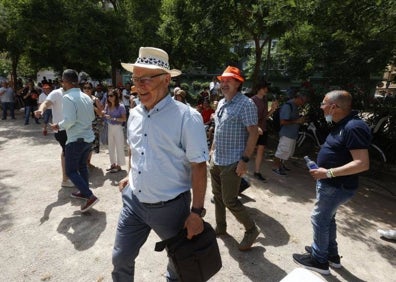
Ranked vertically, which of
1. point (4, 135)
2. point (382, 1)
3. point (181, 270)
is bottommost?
point (4, 135)

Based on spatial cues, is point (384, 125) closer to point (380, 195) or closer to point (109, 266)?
point (380, 195)

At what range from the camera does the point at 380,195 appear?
19.6 ft

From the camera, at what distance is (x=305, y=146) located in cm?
897

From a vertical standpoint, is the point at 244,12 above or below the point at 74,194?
above

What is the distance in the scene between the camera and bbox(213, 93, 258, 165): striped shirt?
339 centimetres

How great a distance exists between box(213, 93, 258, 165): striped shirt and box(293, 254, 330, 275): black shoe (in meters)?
1.28

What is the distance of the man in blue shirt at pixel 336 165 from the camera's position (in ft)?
9.08

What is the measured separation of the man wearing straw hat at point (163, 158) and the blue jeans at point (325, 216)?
58.2 inches

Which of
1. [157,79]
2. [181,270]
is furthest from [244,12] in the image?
[181,270]

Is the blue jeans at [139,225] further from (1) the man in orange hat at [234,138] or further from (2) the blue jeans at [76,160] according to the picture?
(2) the blue jeans at [76,160]

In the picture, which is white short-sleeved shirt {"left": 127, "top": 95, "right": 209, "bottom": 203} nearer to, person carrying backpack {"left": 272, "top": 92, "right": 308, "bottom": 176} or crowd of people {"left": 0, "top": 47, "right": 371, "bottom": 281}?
crowd of people {"left": 0, "top": 47, "right": 371, "bottom": 281}

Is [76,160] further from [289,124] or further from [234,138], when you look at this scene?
[289,124]

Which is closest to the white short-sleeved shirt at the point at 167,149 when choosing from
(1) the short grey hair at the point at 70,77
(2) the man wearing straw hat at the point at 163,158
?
(2) the man wearing straw hat at the point at 163,158

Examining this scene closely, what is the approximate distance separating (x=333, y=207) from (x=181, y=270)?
5.66ft
